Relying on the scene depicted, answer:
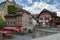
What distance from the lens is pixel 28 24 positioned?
3473 mm

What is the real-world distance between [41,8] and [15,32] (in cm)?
63

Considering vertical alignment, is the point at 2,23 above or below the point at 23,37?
above

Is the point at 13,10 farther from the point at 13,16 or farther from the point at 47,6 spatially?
the point at 47,6

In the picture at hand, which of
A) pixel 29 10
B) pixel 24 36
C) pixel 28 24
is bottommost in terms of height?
pixel 24 36

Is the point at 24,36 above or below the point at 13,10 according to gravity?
below

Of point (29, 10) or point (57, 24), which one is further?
point (29, 10)

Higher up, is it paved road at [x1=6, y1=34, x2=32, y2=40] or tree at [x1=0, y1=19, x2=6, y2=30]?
tree at [x1=0, y1=19, x2=6, y2=30]

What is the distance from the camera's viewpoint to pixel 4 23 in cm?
365

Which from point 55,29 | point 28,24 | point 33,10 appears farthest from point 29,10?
point 55,29

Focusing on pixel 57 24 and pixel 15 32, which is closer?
pixel 57 24

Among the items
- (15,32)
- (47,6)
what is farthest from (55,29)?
(15,32)

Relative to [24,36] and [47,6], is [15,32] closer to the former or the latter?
[24,36]

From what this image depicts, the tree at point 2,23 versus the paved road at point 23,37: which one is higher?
the tree at point 2,23

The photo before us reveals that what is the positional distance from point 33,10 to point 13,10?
353 millimetres
